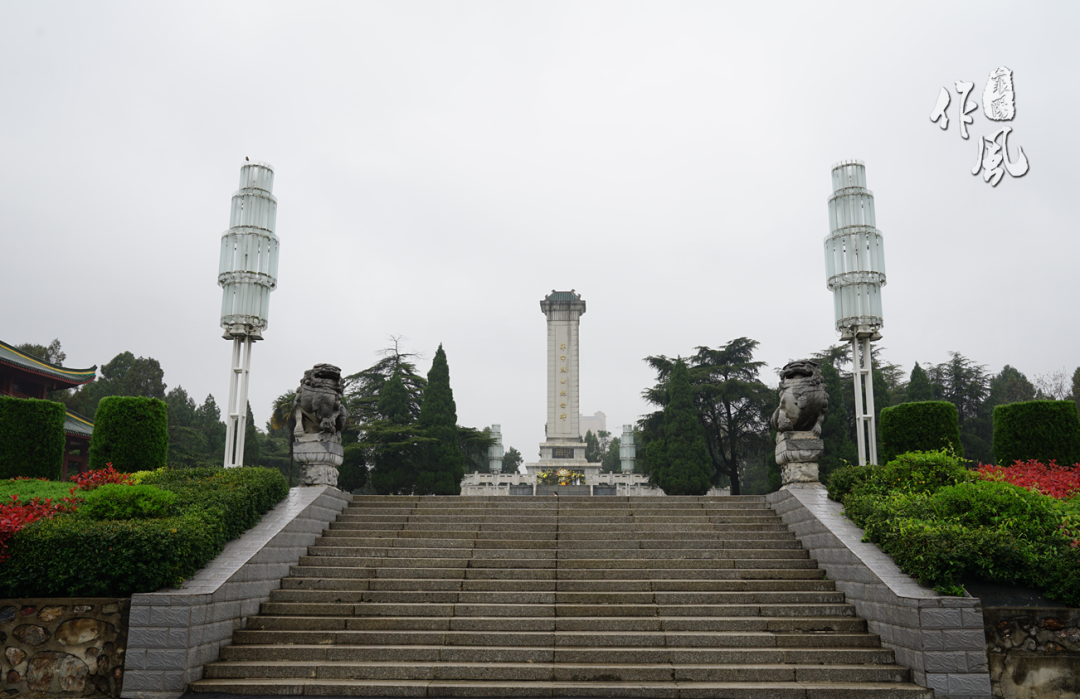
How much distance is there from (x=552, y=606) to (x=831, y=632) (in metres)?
2.80

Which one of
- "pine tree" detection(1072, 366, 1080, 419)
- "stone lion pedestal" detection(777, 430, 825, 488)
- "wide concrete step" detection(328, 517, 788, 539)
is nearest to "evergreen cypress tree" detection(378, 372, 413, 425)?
"wide concrete step" detection(328, 517, 788, 539)

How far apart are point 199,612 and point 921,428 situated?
11.3 meters

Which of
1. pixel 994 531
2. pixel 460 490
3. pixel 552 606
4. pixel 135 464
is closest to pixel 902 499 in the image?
pixel 994 531

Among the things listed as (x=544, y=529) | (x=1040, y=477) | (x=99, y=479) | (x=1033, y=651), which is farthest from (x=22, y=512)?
(x=1040, y=477)

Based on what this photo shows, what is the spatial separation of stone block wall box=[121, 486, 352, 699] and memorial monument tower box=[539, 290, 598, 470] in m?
26.4

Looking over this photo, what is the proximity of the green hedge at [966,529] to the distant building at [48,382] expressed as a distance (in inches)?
854

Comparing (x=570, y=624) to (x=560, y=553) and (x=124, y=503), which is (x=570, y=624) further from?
(x=124, y=503)

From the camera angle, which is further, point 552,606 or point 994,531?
point 552,606

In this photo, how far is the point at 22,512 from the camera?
22.4 ft

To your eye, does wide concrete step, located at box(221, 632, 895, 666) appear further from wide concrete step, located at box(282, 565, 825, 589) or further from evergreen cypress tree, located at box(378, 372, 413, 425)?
evergreen cypress tree, located at box(378, 372, 413, 425)

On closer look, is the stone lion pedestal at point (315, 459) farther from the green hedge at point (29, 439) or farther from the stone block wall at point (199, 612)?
the green hedge at point (29, 439)

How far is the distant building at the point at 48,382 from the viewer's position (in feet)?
72.0

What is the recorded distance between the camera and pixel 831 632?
6.98 m

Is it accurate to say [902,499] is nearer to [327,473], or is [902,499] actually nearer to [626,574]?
[626,574]
